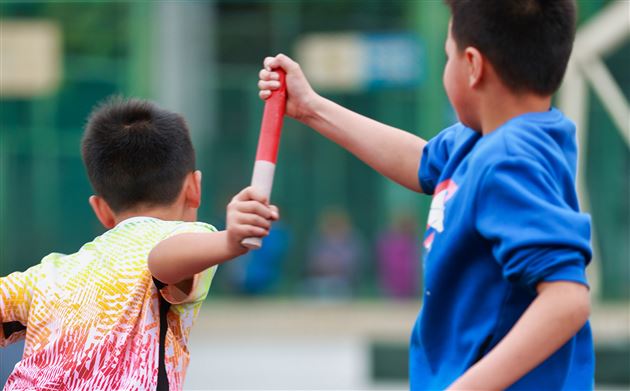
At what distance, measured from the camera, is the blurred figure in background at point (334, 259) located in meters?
17.6

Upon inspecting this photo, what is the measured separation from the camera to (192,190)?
8.17 ft

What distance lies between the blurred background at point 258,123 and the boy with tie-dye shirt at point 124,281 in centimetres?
1412

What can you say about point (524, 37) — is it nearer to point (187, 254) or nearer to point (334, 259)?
point (187, 254)

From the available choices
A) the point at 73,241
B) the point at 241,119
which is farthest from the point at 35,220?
the point at 241,119

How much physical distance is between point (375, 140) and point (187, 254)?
20.8 inches

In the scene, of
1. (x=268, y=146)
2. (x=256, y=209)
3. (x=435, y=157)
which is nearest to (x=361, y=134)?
(x=435, y=157)

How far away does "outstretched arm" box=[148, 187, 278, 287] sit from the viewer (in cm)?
194

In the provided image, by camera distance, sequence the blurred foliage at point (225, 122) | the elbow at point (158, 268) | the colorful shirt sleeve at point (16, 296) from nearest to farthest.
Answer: the elbow at point (158, 268), the colorful shirt sleeve at point (16, 296), the blurred foliage at point (225, 122)

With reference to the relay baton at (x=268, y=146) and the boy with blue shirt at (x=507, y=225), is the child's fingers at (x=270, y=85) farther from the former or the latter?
the boy with blue shirt at (x=507, y=225)

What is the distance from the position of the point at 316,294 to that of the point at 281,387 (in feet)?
27.4

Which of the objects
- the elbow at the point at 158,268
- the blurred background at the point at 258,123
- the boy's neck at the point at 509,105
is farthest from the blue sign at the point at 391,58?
the boy's neck at the point at 509,105

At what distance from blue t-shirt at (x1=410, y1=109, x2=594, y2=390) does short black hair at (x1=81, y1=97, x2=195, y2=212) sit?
0.61 m

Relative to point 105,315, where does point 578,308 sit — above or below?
above

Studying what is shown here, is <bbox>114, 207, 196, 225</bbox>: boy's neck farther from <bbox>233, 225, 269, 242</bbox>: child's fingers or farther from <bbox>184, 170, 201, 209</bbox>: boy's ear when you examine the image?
<bbox>233, 225, 269, 242</bbox>: child's fingers
